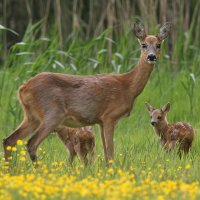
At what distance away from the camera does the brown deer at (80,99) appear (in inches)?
395

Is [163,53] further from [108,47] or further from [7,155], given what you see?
[7,155]

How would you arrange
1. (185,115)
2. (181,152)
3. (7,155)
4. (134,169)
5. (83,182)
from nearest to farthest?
(83,182)
(134,169)
(7,155)
(181,152)
(185,115)


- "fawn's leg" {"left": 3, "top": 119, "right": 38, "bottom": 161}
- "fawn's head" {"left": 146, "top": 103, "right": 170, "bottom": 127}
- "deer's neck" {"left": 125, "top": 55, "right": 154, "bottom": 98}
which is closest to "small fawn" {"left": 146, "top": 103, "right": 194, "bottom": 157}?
"fawn's head" {"left": 146, "top": 103, "right": 170, "bottom": 127}

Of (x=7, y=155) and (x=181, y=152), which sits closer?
(x=7, y=155)

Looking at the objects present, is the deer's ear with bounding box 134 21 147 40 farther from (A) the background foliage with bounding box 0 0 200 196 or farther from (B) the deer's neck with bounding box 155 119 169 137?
(A) the background foliage with bounding box 0 0 200 196

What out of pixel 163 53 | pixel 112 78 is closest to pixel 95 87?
pixel 112 78

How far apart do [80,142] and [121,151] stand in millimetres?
529

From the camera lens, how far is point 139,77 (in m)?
11.0

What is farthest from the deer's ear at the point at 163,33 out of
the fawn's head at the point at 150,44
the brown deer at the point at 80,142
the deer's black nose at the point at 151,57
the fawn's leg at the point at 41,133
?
the fawn's leg at the point at 41,133

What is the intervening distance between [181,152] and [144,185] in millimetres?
2976

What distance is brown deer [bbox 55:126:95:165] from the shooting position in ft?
35.1

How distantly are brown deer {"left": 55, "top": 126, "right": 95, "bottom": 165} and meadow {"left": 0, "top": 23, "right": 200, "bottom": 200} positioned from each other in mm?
122

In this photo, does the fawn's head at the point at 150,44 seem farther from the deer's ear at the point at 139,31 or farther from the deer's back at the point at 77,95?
the deer's back at the point at 77,95

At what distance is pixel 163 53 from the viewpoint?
49.0 ft
